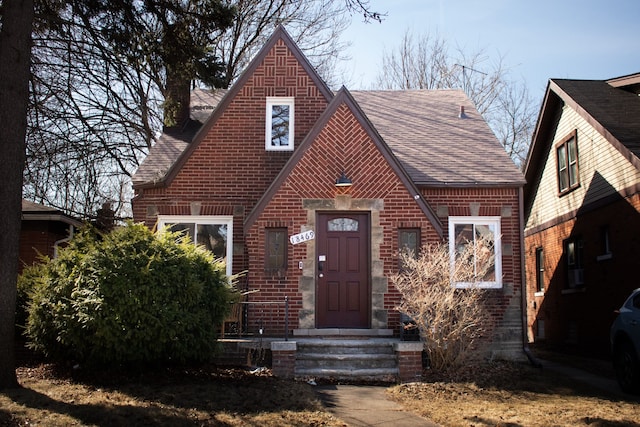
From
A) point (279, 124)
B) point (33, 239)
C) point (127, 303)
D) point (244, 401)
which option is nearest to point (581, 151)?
point (279, 124)

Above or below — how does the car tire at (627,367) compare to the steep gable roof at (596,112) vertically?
below

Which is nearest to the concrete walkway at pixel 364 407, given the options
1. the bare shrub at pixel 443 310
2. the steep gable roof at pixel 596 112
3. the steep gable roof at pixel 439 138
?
the bare shrub at pixel 443 310

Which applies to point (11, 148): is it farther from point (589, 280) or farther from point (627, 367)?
point (589, 280)

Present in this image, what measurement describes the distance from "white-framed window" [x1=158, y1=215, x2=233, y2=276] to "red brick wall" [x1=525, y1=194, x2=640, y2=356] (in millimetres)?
8742

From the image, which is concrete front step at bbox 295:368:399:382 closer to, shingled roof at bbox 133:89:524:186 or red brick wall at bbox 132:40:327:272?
red brick wall at bbox 132:40:327:272

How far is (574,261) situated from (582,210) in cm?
162

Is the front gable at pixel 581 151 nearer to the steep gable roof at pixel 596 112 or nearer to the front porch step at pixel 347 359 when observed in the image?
the steep gable roof at pixel 596 112

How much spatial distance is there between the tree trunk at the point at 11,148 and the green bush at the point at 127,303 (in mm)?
945

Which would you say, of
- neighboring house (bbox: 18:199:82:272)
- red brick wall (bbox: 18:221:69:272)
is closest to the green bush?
neighboring house (bbox: 18:199:82:272)

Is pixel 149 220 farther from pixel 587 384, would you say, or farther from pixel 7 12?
pixel 587 384

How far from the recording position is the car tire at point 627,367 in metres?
9.55

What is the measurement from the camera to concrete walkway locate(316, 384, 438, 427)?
291 inches

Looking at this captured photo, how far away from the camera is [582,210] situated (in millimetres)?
15922

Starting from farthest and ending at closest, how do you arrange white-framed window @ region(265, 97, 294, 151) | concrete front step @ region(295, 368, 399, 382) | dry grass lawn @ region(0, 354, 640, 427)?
white-framed window @ region(265, 97, 294, 151) < concrete front step @ region(295, 368, 399, 382) < dry grass lawn @ region(0, 354, 640, 427)
